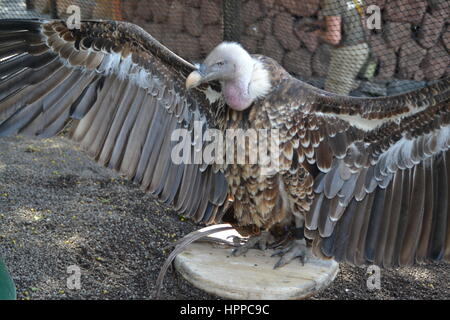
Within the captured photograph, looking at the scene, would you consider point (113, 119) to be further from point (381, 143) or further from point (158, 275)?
point (381, 143)

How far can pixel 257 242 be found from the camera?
3.74 m

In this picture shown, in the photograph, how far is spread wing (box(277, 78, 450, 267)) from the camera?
9.71 feet

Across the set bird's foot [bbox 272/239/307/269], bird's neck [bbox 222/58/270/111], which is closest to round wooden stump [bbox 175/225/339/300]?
bird's foot [bbox 272/239/307/269]

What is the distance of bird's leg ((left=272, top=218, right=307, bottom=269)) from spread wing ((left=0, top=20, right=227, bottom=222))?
0.47 m

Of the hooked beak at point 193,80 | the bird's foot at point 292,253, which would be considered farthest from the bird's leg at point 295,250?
the hooked beak at point 193,80

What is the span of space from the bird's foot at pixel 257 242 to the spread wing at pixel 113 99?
0.87 feet

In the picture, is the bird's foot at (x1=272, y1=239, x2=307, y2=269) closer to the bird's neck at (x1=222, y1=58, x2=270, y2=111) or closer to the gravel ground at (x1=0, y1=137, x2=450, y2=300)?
the gravel ground at (x1=0, y1=137, x2=450, y2=300)

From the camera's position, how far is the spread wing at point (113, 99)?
329 centimetres

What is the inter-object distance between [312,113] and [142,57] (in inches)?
40.7

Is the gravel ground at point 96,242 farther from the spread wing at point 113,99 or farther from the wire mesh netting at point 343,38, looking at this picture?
the wire mesh netting at point 343,38

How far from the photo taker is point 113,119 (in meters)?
3.54

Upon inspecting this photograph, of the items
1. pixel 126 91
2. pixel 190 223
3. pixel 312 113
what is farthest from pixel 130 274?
pixel 312 113

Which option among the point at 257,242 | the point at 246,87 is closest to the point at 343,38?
the point at 257,242

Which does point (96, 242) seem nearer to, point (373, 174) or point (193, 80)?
point (193, 80)
